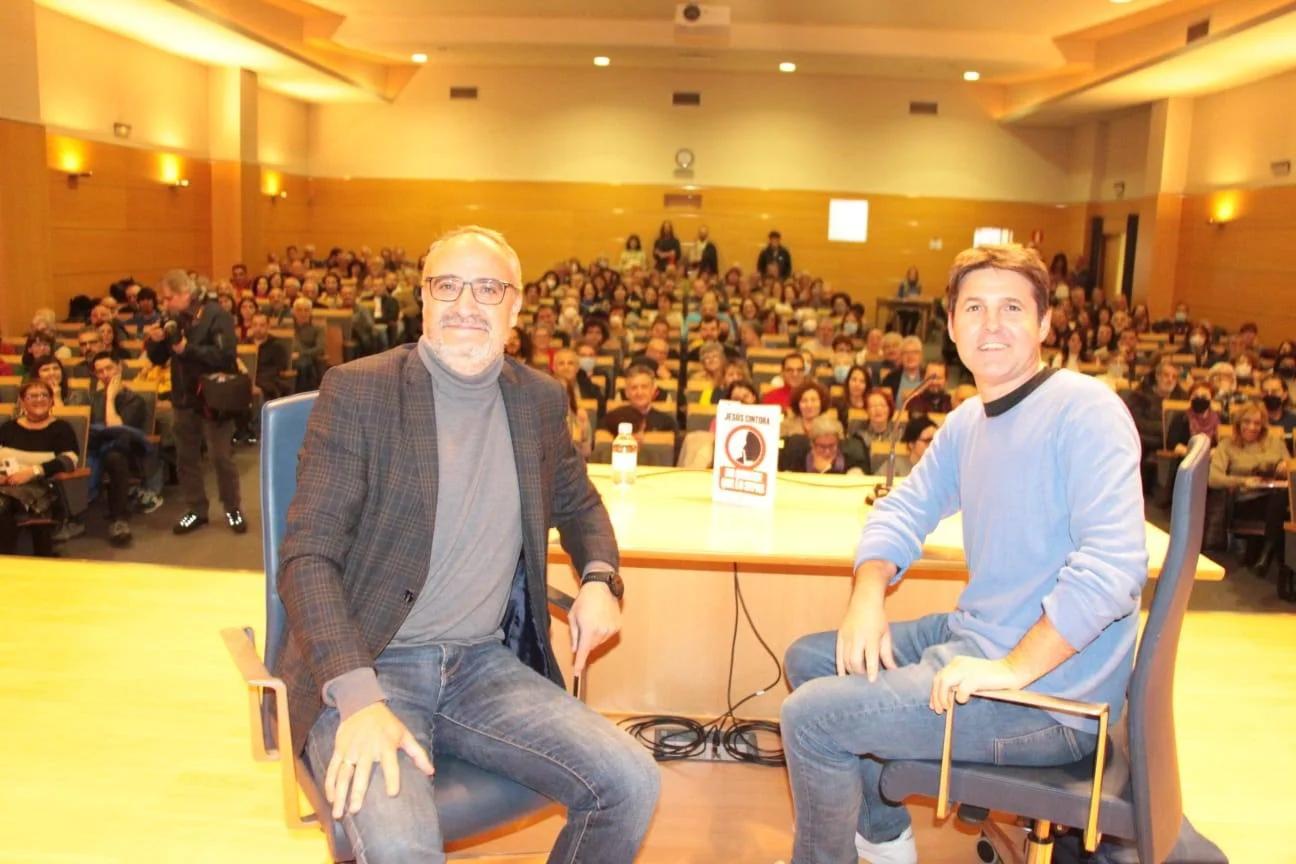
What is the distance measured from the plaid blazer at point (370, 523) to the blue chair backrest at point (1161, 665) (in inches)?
40.1

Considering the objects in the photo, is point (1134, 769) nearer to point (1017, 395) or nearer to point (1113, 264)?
point (1017, 395)

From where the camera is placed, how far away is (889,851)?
214 centimetres

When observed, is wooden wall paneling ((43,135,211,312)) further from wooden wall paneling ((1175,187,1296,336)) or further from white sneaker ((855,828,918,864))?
wooden wall paneling ((1175,187,1296,336))

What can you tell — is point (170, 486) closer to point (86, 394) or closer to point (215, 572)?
point (86, 394)

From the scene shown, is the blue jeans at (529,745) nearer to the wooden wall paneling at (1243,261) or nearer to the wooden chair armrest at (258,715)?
the wooden chair armrest at (258,715)

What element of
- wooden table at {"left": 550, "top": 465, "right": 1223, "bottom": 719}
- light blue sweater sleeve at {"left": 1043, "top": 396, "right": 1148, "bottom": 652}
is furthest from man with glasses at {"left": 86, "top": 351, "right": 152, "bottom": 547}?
light blue sweater sleeve at {"left": 1043, "top": 396, "right": 1148, "bottom": 652}

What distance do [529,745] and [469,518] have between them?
0.41 m

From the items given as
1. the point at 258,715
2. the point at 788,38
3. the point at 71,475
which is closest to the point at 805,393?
the point at 71,475

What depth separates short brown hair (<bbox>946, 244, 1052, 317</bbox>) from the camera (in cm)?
190

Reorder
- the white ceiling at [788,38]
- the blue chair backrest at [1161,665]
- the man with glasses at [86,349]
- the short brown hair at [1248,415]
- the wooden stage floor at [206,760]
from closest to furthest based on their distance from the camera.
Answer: the blue chair backrest at [1161,665] < the wooden stage floor at [206,760] < the short brown hair at [1248,415] < the man with glasses at [86,349] < the white ceiling at [788,38]

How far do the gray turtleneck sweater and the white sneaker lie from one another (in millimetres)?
840

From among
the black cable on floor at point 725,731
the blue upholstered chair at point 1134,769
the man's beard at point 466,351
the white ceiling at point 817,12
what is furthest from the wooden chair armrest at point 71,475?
the white ceiling at point 817,12

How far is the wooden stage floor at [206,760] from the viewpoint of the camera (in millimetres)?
2518

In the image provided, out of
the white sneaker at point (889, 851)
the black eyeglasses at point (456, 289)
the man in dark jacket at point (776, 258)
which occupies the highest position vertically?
the man in dark jacket at point (776, 258)
